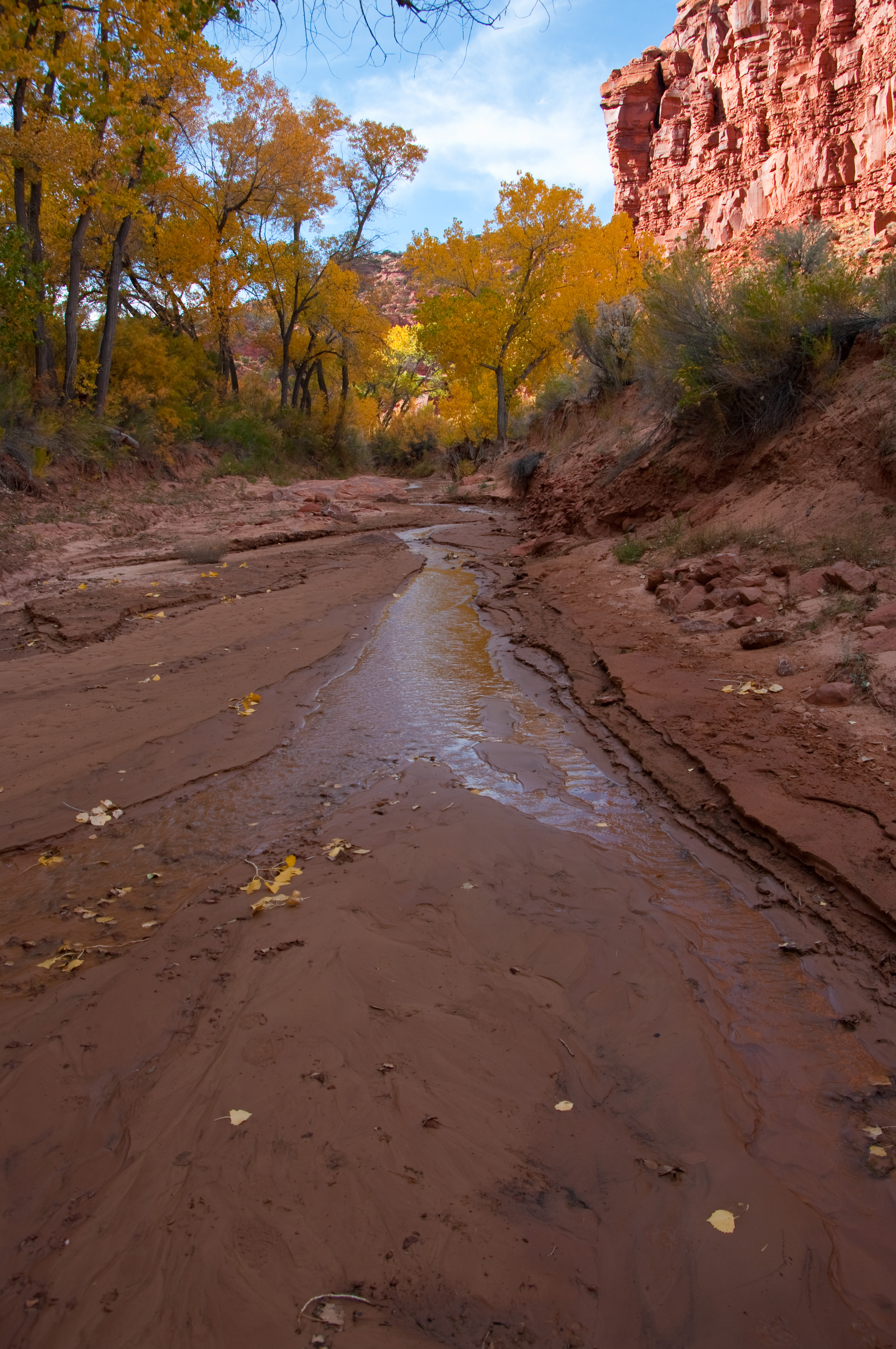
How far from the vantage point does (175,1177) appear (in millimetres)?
2051

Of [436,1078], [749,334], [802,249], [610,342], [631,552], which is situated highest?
[802,249]

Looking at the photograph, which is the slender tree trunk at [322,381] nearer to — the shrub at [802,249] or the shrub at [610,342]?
the shrub at [610,342]

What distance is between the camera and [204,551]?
1143 cm

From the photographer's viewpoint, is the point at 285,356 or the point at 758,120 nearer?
the point at 285,356

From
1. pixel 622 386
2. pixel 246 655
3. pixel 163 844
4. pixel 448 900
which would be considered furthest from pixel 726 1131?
pixel 622 386

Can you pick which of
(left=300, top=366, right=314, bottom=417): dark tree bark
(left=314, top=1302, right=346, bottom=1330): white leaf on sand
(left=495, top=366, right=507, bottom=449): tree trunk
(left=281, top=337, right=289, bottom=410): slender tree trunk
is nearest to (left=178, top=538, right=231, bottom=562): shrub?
(left=314, top=1302, right=346, bottom=1330): white leaf on sand

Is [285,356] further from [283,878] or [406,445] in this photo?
[283,878]

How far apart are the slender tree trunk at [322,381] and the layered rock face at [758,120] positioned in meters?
18.9

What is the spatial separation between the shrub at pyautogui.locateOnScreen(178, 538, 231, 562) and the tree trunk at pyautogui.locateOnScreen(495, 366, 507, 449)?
1563 centimetres

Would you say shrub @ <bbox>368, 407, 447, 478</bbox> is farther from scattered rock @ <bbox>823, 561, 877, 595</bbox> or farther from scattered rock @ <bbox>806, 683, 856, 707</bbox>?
scattered rock @ <bbox>806, 683, 856, 707</bbox>

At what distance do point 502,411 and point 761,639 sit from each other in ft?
70.3

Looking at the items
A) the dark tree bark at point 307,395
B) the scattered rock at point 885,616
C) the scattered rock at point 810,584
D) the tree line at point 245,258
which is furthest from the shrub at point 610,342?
the dark tree bark at point 307,395

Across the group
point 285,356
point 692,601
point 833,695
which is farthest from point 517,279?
point 833,695

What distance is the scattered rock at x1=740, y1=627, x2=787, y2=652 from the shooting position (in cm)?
601
